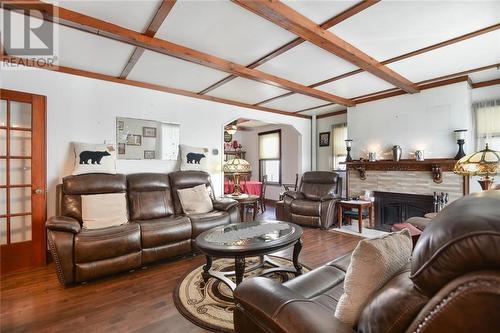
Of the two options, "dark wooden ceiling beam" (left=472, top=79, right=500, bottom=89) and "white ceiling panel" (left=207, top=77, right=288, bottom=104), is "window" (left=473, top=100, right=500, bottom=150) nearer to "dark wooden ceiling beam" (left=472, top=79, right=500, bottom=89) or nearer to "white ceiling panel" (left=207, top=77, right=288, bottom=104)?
"dark wooden ceiling beam" (left=472, top=79, right=500, bottom=89)

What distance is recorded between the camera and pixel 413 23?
7.88 feet

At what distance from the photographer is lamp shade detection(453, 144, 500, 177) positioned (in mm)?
1876

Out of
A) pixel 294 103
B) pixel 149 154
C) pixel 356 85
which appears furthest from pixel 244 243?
pixel 294 103

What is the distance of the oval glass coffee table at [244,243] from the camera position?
2012 millimetres

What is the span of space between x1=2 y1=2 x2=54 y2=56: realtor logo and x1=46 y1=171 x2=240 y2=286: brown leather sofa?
1535 mm

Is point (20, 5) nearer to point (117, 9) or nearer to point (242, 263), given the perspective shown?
point (117, 9)

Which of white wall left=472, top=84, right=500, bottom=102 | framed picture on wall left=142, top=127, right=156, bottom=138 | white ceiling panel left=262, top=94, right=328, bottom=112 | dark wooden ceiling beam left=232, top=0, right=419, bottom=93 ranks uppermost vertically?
white ceiling panel left=262, top=94, right=328, bottom=112

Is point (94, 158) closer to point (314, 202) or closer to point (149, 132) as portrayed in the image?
point (149, 132)

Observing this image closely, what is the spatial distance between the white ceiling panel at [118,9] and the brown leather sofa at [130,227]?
1.89m

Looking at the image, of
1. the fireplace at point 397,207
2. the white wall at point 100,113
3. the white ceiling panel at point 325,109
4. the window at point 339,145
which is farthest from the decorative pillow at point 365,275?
the window at point 339,145

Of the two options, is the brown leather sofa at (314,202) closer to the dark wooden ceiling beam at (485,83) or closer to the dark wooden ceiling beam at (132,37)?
the dark wooden ceiling beam at (132,37)

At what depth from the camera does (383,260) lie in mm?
971

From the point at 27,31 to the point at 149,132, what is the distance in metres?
1.86

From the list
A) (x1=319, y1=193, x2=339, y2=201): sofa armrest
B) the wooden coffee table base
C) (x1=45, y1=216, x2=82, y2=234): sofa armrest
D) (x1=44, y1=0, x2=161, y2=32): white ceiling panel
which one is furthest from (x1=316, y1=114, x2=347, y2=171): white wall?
(x1=45, y1=216, x2=82, y2=234): sofa armrest
